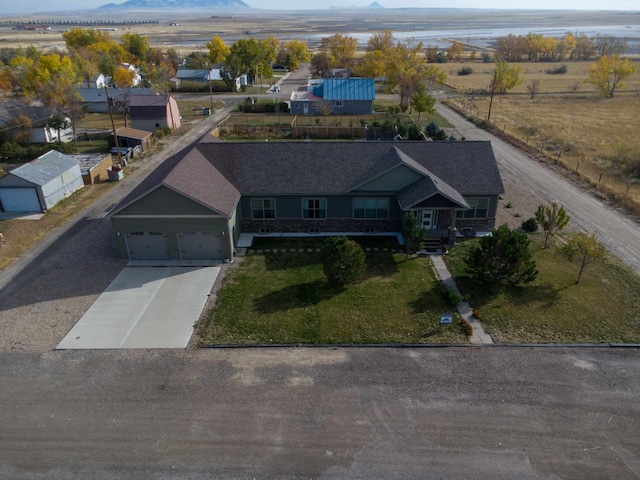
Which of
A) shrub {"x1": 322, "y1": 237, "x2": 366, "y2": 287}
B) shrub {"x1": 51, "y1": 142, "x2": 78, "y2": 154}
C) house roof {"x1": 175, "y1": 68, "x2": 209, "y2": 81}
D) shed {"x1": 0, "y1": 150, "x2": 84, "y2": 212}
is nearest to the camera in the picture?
shrub {"x1": 322, "y1": 237, "x2": 366, "y2": 287}

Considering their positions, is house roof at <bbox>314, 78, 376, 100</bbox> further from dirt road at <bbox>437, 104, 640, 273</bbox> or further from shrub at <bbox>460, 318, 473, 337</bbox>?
shrub at <bbox>460, 318, 473, 337</bbox>

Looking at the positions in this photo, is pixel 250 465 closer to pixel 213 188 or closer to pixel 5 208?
pixel 213 188

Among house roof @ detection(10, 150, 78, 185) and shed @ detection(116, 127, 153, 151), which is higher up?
house roof @ detection(10, 150, 78, 185)

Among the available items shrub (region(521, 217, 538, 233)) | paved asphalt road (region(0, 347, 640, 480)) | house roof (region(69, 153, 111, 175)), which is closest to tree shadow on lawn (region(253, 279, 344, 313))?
paved asphalt road (region(0, 347, 640, 480))

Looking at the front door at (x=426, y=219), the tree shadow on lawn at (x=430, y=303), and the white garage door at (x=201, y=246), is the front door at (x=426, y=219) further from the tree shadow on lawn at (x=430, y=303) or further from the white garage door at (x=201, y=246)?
the white garage door at (x=201, y=246)

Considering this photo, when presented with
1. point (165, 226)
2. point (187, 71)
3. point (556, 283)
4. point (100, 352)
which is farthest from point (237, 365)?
point (187, 71)
